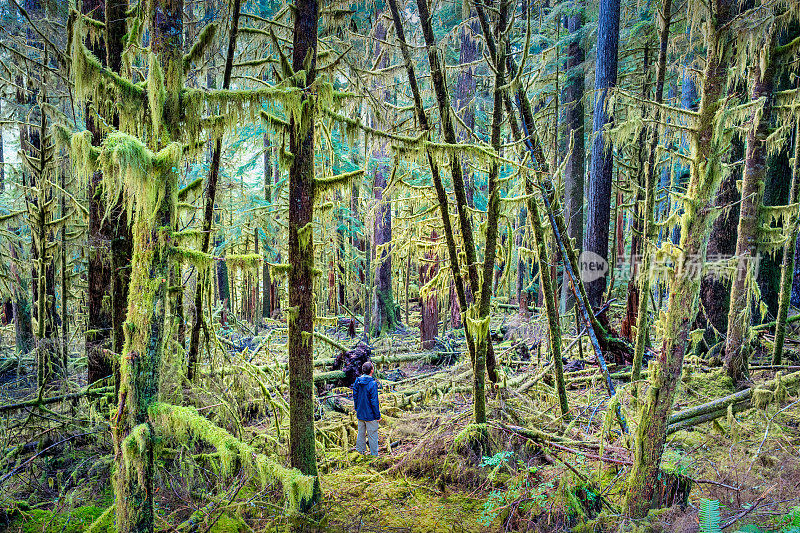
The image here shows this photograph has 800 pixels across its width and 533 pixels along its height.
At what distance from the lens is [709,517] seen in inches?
121

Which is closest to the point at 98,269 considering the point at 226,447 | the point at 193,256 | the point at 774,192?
the point at 193,256

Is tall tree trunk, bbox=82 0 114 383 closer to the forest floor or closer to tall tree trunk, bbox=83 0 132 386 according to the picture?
tall tree trunk, bbox=83 0 132 386

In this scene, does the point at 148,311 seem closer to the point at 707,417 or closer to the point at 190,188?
the point at 190,188

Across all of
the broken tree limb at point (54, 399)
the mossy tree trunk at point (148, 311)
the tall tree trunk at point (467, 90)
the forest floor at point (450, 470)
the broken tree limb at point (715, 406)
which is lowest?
the forest floor at point (450, 470)

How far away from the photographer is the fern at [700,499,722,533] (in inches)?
121

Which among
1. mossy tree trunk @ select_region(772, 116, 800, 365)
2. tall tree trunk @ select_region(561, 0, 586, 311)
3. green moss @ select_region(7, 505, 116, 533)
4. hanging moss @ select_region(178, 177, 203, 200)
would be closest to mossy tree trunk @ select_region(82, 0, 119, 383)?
hanging moss @ select_region(178, 177, 203, 200)

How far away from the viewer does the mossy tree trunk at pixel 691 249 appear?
3502 millimetres

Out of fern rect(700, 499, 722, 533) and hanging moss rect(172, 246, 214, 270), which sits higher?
hanging moss rect(172, 246, 214, 270)

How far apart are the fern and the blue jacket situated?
441 cm

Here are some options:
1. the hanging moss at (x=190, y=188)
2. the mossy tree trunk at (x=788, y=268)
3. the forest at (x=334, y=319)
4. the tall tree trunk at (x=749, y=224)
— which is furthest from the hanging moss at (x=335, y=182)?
the mossy tree trunk at (x=788, y=268)

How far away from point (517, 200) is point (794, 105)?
14.6 ft

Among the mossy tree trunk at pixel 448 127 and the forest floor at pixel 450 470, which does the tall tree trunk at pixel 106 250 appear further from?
the mossy tree trunk at pixel 448 127

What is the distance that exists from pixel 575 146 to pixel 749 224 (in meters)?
6.28

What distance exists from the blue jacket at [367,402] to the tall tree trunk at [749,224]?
5.75 meters
